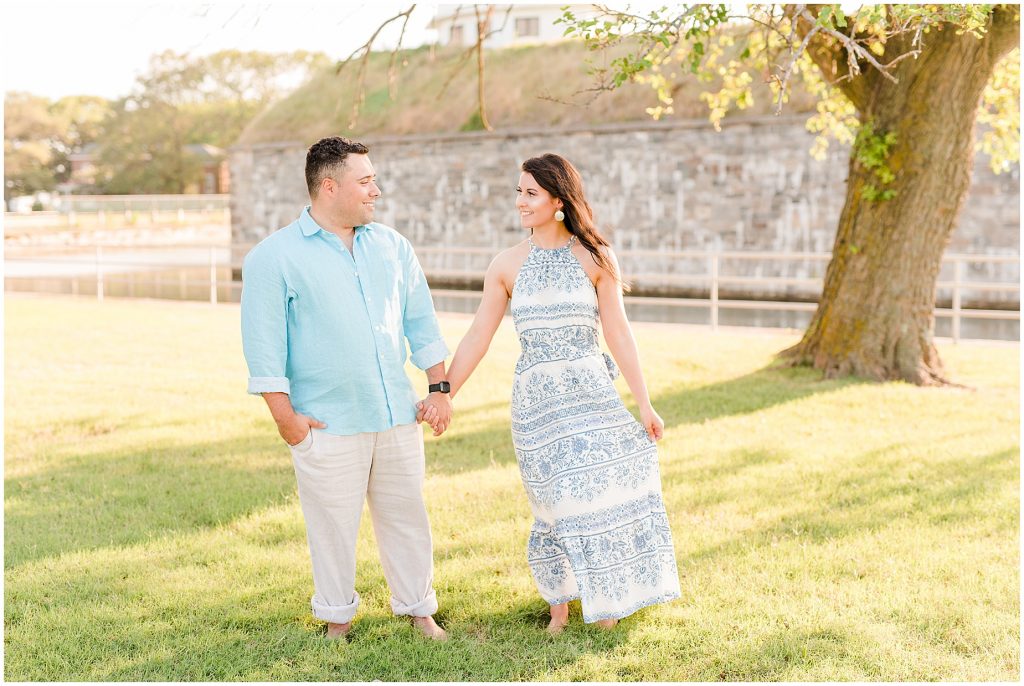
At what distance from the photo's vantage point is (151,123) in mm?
55438

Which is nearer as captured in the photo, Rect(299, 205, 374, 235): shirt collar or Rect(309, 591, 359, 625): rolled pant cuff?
Rect(299, 205, 374, 235): shirt collar

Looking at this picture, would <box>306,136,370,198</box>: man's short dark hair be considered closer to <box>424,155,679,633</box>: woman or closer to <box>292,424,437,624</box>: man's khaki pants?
<box>424,155,679,633</box>: woman

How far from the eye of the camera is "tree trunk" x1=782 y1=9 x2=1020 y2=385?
866cm

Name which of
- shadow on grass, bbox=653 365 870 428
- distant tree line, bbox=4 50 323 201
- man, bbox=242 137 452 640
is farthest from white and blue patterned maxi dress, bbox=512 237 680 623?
distant tree line, bbox=4 50 323 201

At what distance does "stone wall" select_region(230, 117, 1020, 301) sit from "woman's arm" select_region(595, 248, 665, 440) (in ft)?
61.4

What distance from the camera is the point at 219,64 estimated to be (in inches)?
2507

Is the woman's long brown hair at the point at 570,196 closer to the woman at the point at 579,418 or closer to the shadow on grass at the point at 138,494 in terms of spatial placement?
the woman at the point at 579,418

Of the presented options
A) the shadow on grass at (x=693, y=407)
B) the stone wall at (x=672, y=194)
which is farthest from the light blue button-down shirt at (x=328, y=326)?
the stone wall at (x=672, y=194)

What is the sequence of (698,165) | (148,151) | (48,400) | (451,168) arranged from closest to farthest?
1. (48,400)
2. (698,165)
3. (451,168)
4. (148,151)

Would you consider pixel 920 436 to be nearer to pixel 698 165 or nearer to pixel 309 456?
pixel 309 456

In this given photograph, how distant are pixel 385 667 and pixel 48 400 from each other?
6.36 meters

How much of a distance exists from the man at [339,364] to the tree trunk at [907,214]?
636 cm

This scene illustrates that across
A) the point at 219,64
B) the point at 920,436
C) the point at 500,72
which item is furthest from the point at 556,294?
the point at 219,64

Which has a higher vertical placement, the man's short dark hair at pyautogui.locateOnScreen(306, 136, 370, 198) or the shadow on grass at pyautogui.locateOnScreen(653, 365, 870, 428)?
the man's short dark hair at pyautogui.locateOnScreen(306, 136, 370, 198)
